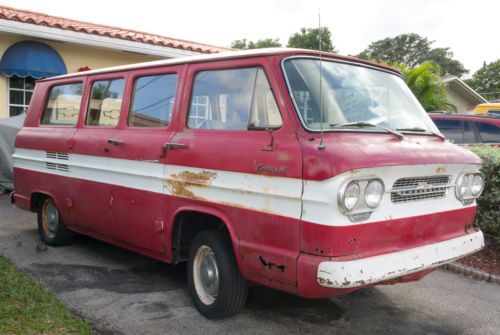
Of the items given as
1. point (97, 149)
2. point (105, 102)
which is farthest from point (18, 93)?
point (97, 149)

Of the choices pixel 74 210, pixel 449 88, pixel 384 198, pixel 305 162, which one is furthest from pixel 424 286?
pixel 449 88

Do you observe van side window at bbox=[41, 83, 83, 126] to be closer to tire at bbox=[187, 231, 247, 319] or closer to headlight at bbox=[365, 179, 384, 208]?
tire at bbox=[187, 231, 247, 319]

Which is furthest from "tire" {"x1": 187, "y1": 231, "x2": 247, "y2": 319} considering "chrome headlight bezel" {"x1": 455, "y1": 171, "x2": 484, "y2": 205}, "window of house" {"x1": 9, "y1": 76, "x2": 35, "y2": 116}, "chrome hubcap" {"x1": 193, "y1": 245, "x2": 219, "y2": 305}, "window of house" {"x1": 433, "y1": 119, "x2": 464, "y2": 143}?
"window of house" {"x1": 9, "y1": 76, "x2": 35, "y2": 116}

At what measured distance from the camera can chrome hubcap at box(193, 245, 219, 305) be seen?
391cm

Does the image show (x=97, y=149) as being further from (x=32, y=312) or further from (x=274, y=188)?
(x=274, y=188)

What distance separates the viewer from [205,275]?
13.1 ft

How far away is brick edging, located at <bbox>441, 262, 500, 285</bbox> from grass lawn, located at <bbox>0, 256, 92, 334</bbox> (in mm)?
3957

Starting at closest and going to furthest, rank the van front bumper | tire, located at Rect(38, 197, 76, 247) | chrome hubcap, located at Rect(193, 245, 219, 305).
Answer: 1. the van front bumper
2. chrome hubcap, located at Rect(193, 245, 219, 305)
3. tire, located at Rect(38, 197, 76, 247)

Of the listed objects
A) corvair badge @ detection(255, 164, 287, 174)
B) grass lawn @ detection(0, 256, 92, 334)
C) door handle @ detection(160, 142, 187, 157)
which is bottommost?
grass lawn @ detection(0, 256, 92, 334)

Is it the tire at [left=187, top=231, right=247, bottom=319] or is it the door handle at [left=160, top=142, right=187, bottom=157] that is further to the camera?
the door handle at [left=160, top=142, right=187, bottom=157]

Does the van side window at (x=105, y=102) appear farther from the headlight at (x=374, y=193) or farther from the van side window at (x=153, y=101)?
the headlight at (x=374, y=193)

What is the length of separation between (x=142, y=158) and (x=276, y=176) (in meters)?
1.59

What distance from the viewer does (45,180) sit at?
5785 millimetres

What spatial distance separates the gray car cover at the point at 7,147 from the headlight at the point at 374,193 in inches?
308
